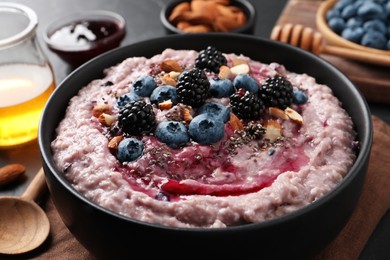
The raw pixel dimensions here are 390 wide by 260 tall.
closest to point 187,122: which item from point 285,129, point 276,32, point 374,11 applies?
point 285,129

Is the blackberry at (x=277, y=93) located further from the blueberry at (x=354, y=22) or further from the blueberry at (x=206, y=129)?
the blueberry at (x=354, y=22)

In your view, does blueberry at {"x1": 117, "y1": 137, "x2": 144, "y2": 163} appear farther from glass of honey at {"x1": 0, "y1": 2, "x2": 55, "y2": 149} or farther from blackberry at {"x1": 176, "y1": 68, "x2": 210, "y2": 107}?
glass of honey at {"x1": 0, "y1": 2, "x2": 55, "y2": 149}

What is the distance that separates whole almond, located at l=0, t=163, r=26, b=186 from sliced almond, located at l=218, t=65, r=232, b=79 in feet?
4.07

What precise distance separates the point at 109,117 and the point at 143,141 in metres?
0.24

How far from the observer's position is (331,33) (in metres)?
4.12

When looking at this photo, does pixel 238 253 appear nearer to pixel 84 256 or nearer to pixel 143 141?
pixel 143 141

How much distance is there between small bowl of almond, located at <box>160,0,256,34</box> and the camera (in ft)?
14.1

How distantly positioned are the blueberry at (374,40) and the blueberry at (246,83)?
5.12 ft

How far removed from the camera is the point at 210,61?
2965 mm

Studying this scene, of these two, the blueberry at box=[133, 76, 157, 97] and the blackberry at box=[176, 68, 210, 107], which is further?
the blueberry at box=[133, 76, 157, 97]

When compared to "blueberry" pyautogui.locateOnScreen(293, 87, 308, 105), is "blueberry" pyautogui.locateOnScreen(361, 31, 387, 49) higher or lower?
lower

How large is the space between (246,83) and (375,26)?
5.79ft

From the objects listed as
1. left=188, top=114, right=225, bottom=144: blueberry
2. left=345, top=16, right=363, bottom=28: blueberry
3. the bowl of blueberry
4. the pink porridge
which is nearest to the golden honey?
the pink porridge

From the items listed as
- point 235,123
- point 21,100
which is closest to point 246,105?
point 235,123
